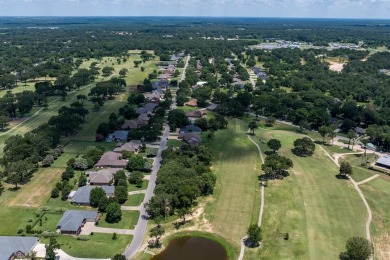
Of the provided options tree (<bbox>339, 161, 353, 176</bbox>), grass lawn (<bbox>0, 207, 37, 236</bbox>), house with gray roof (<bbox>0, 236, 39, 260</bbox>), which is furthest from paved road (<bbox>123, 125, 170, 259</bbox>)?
tree (<bbox>339, 161, 353, 176</bbox>)

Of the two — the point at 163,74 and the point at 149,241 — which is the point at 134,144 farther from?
the point at 163,74

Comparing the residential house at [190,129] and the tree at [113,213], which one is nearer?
the tree at [113,213]

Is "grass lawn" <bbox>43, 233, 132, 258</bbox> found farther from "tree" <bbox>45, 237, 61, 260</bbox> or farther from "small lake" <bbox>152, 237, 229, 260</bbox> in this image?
"small lake" <bbox>152, 237, 229, 260</bbox>

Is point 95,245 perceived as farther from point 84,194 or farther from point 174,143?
point 174,143

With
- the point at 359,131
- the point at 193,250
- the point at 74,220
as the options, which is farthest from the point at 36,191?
the point at 359,131

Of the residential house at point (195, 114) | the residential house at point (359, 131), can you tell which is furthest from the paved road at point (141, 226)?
the residential house at point (359, 131)

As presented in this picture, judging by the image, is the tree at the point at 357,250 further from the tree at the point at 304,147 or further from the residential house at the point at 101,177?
the residential house at the point at 101,177

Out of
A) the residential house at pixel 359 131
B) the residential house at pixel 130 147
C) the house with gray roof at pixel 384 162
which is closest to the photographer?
the house with gray roof at pixel 384 162
